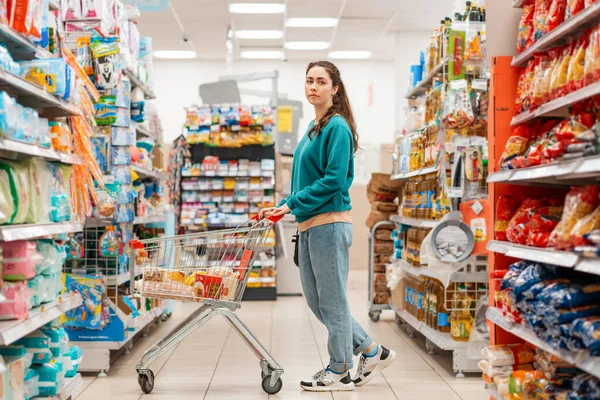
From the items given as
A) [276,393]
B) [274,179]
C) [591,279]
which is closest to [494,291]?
[591,279]

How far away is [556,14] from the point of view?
2895 mm

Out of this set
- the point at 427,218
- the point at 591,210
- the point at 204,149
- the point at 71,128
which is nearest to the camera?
the point at 591,210

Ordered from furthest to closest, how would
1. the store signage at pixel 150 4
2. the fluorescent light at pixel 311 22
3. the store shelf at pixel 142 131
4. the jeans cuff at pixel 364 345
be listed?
the fluorescent light at pixel 311 22
the store signage at pixel 150 4
the store shelf at pixel 142 131
the jeans cuff at pixel 364 345

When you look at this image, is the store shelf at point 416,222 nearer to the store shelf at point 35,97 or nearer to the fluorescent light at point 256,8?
the store shelf at point 35,97

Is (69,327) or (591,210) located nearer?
(591,210)

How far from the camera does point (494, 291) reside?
11.3ft

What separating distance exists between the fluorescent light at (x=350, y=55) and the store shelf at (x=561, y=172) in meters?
10.6

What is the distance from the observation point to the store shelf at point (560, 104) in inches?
94.6

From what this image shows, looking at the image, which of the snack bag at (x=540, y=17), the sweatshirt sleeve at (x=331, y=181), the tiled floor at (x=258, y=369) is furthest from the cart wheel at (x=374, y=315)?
the snack bag at (x=540, y=17)

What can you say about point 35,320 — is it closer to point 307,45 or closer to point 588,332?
point 588,332

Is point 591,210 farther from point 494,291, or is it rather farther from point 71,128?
point 71,128

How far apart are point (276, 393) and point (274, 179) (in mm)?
4997

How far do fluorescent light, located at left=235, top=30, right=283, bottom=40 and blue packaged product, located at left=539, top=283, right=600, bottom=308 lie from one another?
32.3 ft

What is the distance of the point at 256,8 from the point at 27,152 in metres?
7.91
